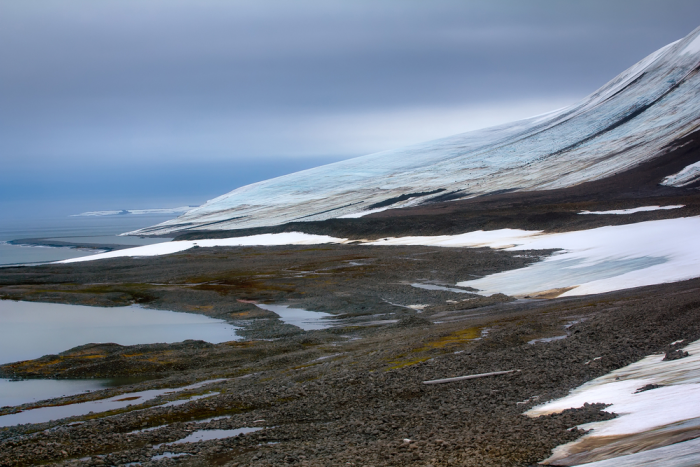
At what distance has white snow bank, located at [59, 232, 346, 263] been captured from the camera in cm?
6601

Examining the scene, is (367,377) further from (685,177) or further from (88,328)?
(685,177)

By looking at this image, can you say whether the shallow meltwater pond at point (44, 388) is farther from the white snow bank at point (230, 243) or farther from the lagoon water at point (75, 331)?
the white snow bank at point (230, 243)

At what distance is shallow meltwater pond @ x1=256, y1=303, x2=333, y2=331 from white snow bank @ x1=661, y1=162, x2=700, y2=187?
64451 millimetres

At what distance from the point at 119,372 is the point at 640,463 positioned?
1507 centimetres

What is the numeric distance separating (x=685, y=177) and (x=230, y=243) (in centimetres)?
5749

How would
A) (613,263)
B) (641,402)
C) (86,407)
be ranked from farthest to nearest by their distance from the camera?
(613,263), (86,407), (641,402)

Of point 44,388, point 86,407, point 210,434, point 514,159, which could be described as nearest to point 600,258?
point 44,388

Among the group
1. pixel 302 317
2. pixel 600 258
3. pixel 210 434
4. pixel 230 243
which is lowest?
pixel 600 258

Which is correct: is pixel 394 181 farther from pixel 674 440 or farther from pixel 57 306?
pixel 674 440

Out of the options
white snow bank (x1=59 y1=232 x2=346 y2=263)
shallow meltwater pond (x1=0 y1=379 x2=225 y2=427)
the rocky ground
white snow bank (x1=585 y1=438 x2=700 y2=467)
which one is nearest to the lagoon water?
the rocky ground

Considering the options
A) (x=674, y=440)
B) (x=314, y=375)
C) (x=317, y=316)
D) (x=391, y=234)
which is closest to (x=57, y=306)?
(x=317, y=316)

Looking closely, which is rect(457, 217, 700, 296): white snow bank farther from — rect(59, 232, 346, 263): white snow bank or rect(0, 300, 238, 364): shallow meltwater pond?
rect(59, 232, 346, 263): white snow bank

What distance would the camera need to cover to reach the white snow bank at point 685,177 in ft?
249

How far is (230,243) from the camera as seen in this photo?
73.1m
